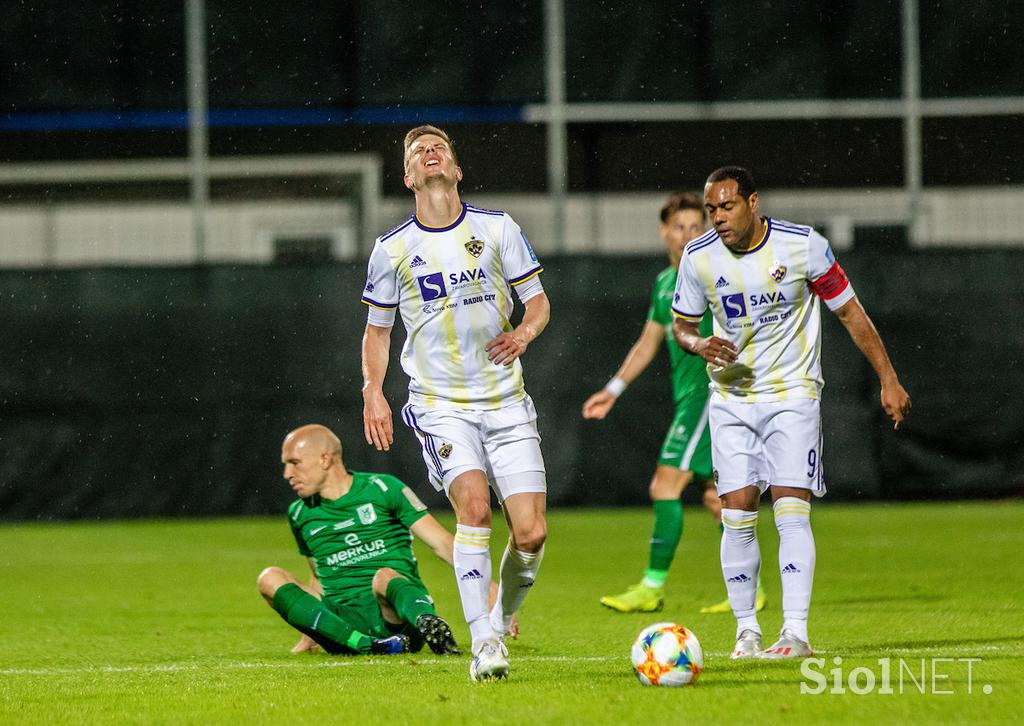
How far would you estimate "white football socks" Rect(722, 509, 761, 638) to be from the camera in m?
6.80

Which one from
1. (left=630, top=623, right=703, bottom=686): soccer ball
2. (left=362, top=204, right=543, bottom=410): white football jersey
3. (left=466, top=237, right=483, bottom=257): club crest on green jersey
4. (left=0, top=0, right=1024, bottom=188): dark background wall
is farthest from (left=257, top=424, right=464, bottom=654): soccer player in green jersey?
(left=0, top=0, right=1024, bottom=188): dark background wall

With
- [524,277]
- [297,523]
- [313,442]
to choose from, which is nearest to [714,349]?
[524,277]

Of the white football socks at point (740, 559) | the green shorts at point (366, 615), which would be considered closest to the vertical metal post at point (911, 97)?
the white football socks at point (740, 559)

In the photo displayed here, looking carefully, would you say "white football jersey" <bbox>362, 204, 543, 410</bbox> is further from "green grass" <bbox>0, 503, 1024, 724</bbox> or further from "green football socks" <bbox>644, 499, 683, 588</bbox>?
"green football socks" <bbox>644, 499, 683, 588</bbox>

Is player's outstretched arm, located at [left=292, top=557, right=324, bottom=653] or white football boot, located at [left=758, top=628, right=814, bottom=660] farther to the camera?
player's outstretched arm, located at [left=292, top=557, right=324, bottom=653]

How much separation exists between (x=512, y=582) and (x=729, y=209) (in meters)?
1.80

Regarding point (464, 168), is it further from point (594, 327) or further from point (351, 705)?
point (351, 705)

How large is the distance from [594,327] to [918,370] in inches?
126

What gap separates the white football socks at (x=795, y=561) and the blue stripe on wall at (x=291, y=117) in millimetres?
10559

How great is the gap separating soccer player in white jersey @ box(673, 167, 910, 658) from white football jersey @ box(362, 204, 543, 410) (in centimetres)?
84

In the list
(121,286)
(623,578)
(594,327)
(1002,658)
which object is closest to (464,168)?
(594,327)

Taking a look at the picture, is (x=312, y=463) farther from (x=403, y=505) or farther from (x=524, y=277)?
(x=524, y=277)

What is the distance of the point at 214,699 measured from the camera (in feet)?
A: 19.2

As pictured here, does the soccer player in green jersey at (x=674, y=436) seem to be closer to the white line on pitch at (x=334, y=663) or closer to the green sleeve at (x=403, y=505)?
the green sleeve at (x=403, y=505)
